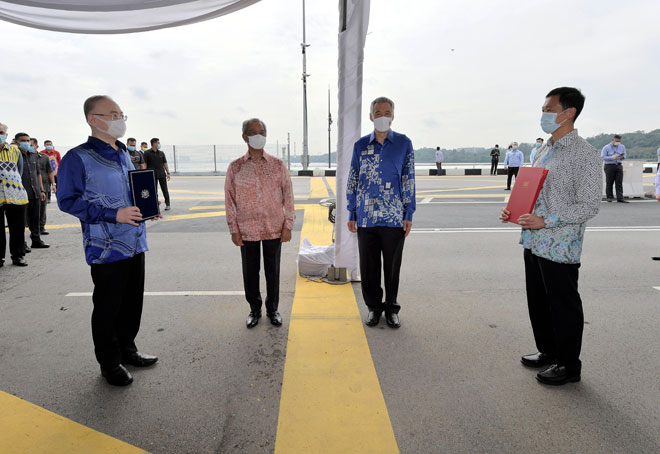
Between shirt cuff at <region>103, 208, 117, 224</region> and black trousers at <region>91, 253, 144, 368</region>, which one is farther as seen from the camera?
black trousers at <region>91, 253, 144, 368</region>

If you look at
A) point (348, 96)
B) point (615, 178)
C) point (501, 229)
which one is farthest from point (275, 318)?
point (615, 178)

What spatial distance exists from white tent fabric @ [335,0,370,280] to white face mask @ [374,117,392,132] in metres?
0.85

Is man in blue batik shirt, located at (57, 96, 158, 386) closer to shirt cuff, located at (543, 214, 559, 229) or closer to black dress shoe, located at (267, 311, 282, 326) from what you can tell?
black dress shoe, located at (267, 311, 282, 326)

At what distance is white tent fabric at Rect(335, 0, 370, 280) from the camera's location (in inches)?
146

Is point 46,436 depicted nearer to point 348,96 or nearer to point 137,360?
point 137,360

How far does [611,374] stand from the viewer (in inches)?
101

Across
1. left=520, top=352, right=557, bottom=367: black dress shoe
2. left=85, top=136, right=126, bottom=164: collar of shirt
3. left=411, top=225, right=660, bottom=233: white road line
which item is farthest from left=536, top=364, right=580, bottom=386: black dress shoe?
left=411, top=225, right=660, bottom=233: white road line

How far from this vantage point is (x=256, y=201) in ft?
10.6

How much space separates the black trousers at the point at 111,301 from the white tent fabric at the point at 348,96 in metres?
2.17

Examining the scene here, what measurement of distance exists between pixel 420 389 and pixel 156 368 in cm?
180

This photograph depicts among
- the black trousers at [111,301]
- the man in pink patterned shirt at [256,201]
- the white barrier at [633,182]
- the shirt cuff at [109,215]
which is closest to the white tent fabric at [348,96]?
the man in pink patterned shirt at [256,201]

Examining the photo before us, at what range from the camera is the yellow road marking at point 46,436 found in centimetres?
194

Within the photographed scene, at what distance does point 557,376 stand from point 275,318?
214 centimetres

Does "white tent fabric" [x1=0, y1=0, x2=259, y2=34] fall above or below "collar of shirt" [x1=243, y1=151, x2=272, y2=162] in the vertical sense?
above
